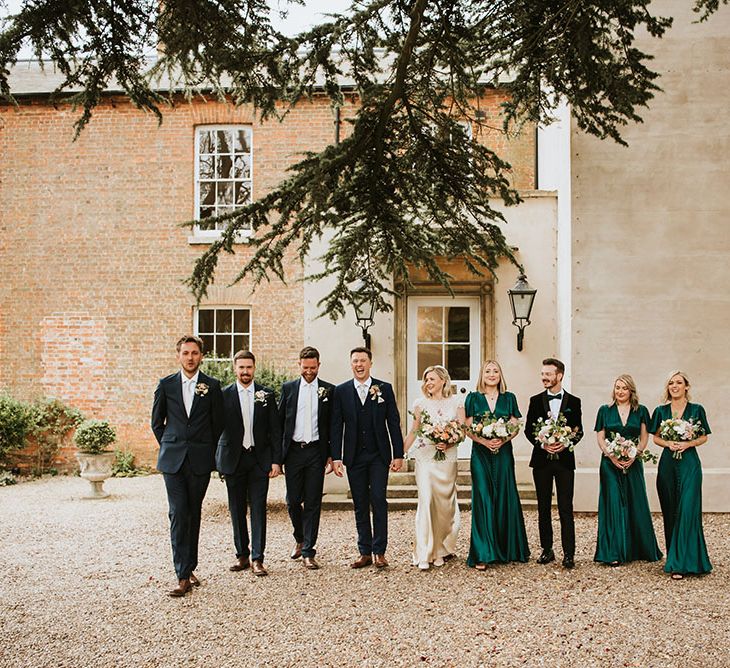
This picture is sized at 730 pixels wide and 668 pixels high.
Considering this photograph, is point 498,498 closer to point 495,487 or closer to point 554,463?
point 495,487

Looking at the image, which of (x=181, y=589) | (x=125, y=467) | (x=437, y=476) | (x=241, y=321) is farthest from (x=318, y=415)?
(x=125, y=467)

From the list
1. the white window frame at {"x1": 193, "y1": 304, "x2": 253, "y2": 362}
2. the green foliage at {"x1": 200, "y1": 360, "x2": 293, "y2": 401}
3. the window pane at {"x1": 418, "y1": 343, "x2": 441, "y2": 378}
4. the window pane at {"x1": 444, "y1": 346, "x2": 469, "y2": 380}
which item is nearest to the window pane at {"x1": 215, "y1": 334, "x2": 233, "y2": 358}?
the white window frame at {"x1": 193, "y1": 304, "x2": 253, "y2": 362}

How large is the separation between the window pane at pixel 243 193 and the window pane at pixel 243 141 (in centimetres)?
68

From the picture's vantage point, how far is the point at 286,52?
6449 millimetres

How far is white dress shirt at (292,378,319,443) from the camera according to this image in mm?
7664

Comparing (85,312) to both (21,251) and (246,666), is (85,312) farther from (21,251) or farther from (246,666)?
(246,666)

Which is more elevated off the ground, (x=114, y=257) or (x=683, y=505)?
(x=114, y=257)

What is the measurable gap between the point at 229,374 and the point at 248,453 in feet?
17.1

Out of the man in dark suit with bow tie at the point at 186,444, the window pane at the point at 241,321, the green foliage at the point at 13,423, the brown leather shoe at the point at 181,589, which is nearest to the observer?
the brown leather shoe at the point at 181,589

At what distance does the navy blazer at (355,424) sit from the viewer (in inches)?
298

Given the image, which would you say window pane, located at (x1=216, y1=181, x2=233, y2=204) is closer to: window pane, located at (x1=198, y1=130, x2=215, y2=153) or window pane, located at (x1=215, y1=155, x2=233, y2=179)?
window pane, located at (x1=215, y1=155, x2=233, y2=179)

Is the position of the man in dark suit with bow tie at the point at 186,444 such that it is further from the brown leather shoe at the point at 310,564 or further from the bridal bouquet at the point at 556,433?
the bridal bouquet at the point at 556,433

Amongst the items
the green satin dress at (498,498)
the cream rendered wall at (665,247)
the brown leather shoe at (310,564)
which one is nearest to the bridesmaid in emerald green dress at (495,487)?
the green satin dress at (498,498)

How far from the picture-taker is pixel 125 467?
50.9 ft
